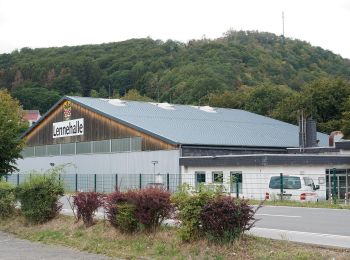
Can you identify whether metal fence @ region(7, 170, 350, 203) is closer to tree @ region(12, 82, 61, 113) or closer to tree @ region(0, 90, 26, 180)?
tree @ region(0, 90, 26, 180)

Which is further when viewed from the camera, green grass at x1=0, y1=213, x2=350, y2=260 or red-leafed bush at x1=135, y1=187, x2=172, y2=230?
red-leafed bush at x1=135, y1=187, x2=172, y2=230

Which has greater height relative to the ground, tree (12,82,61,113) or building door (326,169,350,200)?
tree (12,82,61,113)

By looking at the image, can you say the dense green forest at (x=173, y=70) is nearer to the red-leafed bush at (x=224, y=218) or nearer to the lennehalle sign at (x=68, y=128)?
the lennehalle sign at (x=68, y=128)

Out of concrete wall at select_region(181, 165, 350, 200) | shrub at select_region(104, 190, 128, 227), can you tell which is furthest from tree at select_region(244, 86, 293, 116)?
shrub at select_region(104, 190, 128, 227)

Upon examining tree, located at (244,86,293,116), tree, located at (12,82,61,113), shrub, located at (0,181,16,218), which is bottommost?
shrub, located at (0,181,16,218)

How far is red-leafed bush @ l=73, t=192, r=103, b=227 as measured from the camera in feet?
54.2

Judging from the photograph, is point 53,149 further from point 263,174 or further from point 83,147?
point 263,174

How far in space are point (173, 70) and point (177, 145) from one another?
6429 cm

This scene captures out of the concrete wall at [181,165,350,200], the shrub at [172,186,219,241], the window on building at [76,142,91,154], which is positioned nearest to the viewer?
the shrub at [172,186,219,241]

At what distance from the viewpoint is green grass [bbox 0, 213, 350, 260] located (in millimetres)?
10578

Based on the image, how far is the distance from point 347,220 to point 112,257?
8833 mm

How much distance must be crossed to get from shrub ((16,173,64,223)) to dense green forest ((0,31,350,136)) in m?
62.2

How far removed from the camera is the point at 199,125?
50344 mm

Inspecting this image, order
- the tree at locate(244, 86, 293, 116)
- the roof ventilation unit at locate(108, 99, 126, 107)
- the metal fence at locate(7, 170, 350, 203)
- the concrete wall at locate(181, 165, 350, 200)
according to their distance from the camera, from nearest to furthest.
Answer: the metal fence at locate(7, 170, 350, 203), the concrete wall at locate(181, 165, 350, 200), the roof ventilation unit at locate(108, 99, 126, 107), the tree at locate(244, 86, 293, 116)
